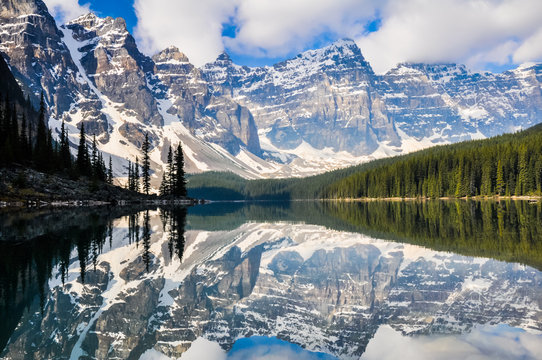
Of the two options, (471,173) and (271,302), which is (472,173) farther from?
(271,302)

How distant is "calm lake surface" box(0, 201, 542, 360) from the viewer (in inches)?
410

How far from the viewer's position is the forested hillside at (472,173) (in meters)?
99.1

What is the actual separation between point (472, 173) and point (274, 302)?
110 meters

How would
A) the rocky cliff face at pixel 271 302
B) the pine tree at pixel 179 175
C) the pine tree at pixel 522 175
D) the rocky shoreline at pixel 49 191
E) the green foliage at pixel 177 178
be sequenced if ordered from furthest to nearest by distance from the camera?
the green foliage at pixel 177 178, the pine tree at pixel 179 175, the pine tree at pixel 522 175, the rocky shoreline at pixel 49 191, the rocky cliff face at pixel 271 302

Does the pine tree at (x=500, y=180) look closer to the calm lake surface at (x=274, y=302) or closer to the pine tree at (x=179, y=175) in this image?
the pine tree at (x=179, y=175)

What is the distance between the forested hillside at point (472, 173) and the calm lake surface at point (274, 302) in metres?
85.7

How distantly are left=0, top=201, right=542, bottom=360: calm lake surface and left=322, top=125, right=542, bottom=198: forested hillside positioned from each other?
3373 inches

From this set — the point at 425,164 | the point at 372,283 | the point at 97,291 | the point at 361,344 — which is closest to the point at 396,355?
the point at 361,344

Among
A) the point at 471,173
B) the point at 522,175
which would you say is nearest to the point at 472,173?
the point at 471,173

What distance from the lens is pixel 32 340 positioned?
1050 cm

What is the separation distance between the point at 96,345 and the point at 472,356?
28.7 feet

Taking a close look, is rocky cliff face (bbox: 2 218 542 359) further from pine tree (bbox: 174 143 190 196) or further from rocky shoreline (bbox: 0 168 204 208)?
pine tree (bbox: 174 143 190 196)

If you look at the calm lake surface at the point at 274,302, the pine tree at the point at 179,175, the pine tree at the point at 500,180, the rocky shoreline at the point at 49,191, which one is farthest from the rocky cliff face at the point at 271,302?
the pine tree at the point at 179,175

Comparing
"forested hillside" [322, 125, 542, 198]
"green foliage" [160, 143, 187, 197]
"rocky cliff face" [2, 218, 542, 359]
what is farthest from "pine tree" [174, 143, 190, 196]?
"rocky cliff face" [2, 218, 542, 359]
